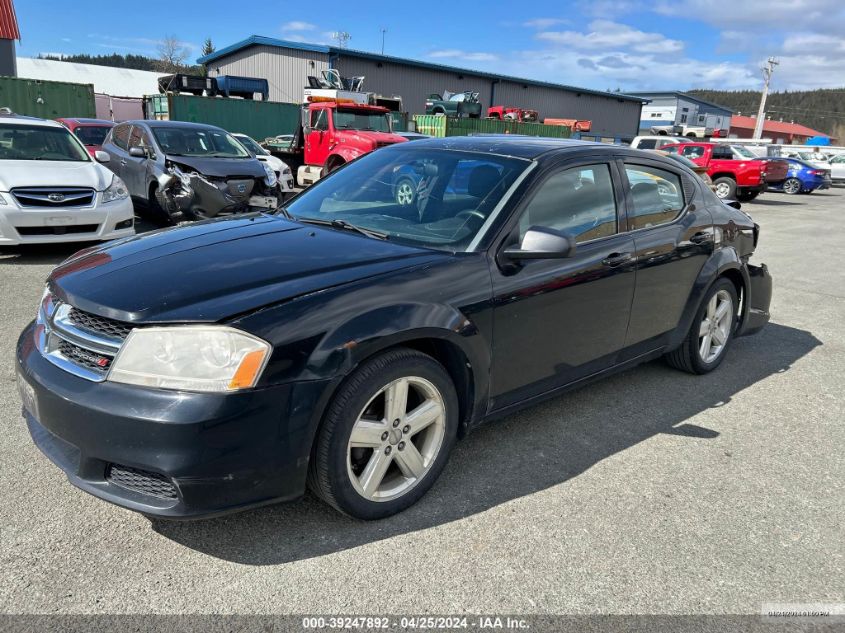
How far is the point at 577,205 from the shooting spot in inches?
141

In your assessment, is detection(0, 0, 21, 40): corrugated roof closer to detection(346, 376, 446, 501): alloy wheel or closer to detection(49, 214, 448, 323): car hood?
detection(49, 214, 448, 323): car hood

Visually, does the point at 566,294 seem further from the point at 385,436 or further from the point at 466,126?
the point at 466,126

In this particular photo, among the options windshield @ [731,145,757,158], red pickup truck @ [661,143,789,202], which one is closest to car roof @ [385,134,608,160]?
red pickup truck @ [661,143,789,202]

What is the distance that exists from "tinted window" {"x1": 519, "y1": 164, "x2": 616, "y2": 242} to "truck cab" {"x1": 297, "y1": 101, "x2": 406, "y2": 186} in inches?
463

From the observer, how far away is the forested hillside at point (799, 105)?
124 meters

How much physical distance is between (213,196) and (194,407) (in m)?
6.90

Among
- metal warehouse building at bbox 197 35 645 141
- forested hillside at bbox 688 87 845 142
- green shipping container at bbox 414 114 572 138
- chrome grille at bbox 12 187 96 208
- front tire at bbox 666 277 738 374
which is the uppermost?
forested hillside at bbox 688 87 845 142

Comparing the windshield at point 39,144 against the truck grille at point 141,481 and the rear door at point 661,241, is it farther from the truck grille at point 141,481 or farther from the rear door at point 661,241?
the rear door at point 661,241

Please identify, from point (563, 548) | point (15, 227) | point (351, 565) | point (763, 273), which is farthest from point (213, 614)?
point (15, 227)

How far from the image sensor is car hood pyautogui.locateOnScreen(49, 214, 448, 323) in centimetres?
240

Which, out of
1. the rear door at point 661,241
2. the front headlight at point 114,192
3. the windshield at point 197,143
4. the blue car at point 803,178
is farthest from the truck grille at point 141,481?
the blue car at point 803,178

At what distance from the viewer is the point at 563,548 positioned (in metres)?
2.68

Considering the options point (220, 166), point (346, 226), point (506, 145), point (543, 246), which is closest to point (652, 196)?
point (506, 145)

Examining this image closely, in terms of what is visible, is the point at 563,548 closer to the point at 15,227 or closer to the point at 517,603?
the point at 517,603
